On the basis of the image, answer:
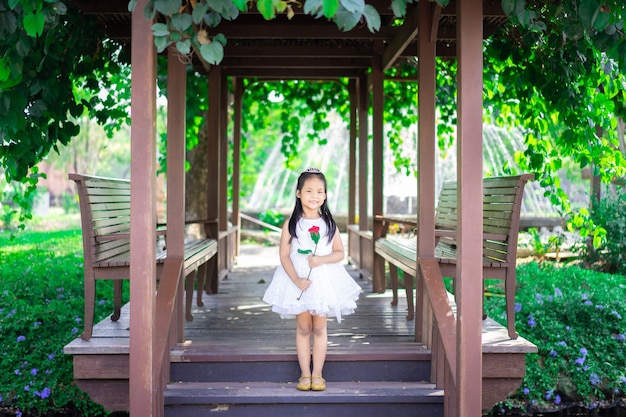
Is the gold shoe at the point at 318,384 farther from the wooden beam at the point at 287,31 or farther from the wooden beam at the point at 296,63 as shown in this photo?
the wooden beam at the point at 296,63

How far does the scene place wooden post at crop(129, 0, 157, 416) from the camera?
11.3 feet

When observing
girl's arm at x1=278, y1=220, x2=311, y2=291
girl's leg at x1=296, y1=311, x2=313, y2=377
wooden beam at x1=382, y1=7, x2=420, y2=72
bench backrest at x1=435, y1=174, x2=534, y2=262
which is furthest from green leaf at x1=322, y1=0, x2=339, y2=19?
wooden beam at x1=382, y1=7, x2=420, y2=72

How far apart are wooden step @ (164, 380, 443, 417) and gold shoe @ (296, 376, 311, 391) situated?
0.11ft

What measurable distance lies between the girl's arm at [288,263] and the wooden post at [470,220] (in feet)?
3.14

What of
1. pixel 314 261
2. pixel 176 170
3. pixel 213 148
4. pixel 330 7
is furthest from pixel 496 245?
pixel 213 148

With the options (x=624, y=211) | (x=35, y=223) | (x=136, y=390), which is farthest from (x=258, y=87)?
(x=35, y=223)

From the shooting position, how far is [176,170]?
491 centimetres

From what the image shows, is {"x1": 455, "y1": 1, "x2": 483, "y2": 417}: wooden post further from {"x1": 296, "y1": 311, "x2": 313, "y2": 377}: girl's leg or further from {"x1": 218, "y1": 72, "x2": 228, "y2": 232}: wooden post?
{"x1": 218, "y1": 72, "x2": 228, "y2": 232}: wooden post

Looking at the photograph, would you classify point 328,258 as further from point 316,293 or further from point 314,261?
point 316,293

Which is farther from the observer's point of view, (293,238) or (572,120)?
(572,120)

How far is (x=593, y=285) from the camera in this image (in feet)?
25.8

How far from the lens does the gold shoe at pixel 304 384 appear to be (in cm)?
Answer: 420

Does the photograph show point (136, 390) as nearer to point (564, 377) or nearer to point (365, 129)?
point (564, 377)

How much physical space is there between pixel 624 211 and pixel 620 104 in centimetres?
378
